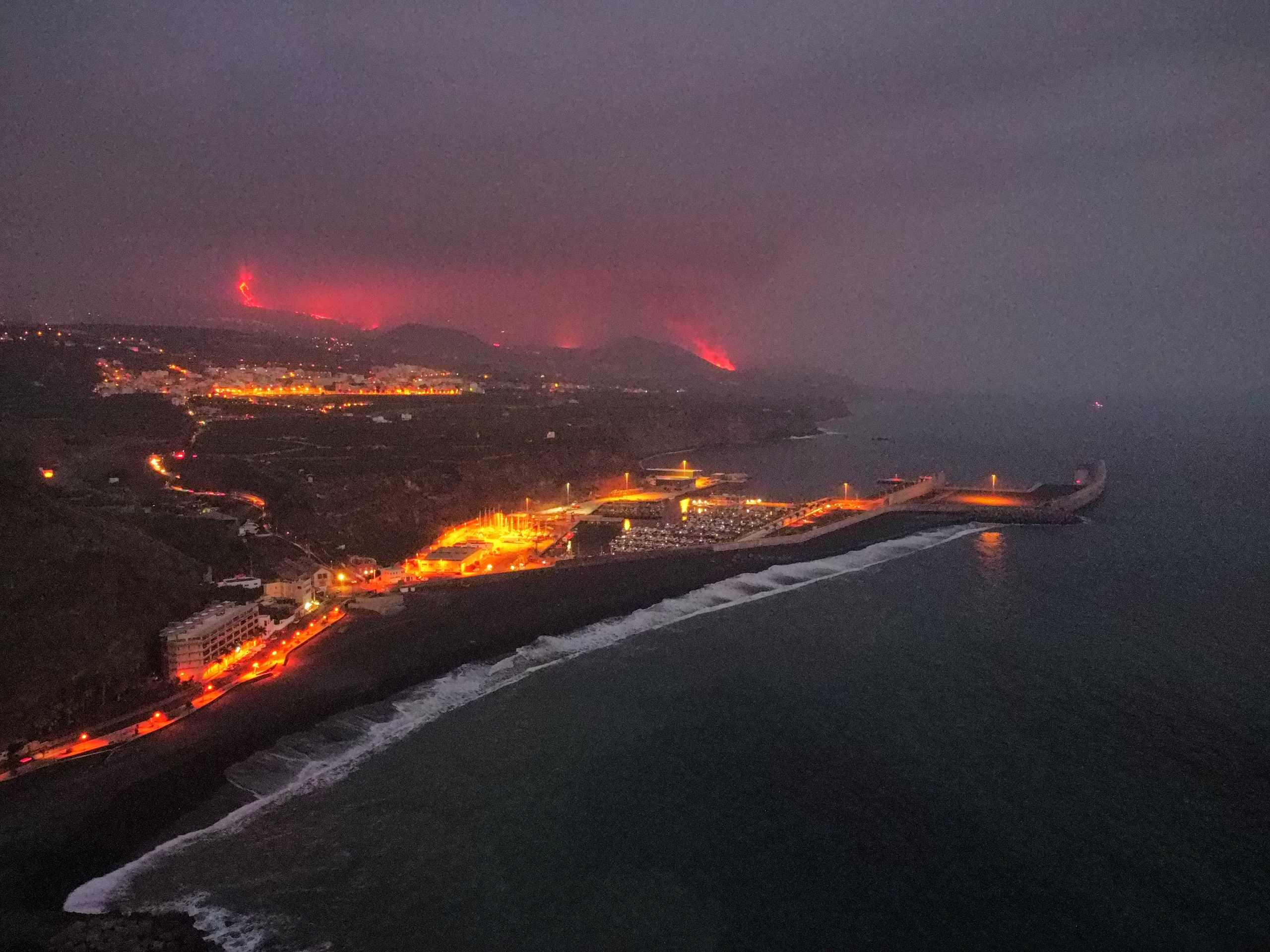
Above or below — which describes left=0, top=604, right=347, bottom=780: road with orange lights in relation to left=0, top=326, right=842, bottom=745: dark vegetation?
below

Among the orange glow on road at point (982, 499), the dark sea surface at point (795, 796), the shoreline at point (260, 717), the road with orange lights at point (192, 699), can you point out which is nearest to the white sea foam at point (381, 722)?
the dark sea surface at point (795, 796)

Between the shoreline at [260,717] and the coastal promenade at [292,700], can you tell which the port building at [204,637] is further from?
the shoreline at [260,717]

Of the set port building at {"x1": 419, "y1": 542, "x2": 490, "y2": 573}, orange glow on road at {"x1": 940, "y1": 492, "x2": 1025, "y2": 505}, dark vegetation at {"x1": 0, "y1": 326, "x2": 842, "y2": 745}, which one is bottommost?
port building at {"x1": 419, "y1": 542, "x2": 490, "y2": 573}

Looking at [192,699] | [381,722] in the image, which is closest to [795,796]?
[381,722]

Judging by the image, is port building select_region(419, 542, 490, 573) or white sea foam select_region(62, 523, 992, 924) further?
port building select_region(419, 542, 490, 573)

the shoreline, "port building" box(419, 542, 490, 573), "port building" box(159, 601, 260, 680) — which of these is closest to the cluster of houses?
"port building" box(159, 601, 260, 680)

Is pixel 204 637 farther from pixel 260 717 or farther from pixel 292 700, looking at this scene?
pixel 260 717

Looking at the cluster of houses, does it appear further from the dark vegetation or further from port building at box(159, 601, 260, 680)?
the dark vegetation
